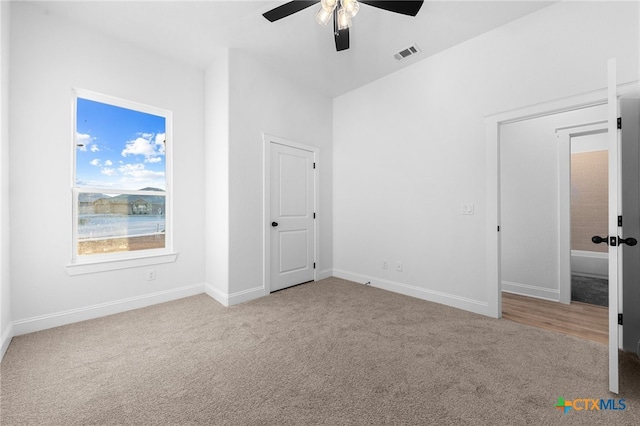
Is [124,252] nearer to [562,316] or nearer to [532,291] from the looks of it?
A: [562,316]

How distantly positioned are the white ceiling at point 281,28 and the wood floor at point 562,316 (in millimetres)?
3057

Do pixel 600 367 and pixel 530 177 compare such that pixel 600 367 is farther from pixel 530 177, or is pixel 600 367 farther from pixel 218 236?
pixel 218 236

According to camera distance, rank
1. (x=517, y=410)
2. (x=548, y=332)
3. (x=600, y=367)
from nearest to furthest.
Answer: (x=517, y=410), (x=600, y=367), (x=548, y=332)

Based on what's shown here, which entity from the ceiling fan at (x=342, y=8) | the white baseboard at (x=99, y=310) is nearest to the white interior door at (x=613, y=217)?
the ceiling fan at (x=342, y=8)

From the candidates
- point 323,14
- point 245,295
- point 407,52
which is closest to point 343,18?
point 323,14

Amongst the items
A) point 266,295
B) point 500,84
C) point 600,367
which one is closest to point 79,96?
point 266,295

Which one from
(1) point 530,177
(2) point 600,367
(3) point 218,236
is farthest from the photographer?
(1) point 530,177

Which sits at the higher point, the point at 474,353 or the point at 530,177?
the point at 530,177

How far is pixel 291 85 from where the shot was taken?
393 centimetres

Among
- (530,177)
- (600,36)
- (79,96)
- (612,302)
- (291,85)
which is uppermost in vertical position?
(291,85)

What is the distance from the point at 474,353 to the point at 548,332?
97 cm

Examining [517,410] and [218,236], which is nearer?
[517,410]

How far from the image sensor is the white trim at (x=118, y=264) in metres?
2.72

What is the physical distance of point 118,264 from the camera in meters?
2.97
